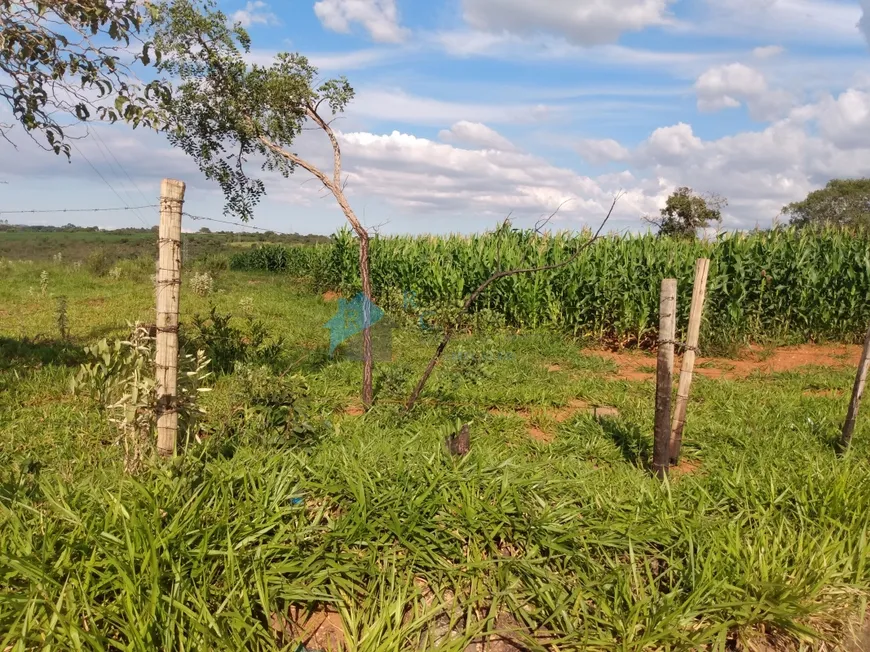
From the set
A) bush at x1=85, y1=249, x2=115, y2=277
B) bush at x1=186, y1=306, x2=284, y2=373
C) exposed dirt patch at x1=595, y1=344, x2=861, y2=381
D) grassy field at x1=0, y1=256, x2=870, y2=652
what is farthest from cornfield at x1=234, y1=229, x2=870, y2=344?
bush at x1=85, y1=249, x2=115, y2=277

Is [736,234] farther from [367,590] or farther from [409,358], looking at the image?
[367,590]

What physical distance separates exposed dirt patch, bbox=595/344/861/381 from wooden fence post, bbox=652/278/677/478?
4.23 meters

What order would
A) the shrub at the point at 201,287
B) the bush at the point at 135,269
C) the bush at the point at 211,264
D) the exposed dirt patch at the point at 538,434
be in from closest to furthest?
the exposed dirt patch at the point at 538,434 → the shrub at the point at 201,287 → the bush at the point at 135,269 → the bush at the point at 211,264

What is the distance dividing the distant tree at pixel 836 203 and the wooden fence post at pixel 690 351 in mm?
39248

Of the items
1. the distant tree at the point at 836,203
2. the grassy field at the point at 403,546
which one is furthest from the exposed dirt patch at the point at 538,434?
the distant tree at the point at 836,203

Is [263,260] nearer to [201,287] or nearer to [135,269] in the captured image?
[135,269]

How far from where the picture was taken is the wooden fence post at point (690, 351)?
13.8 ft

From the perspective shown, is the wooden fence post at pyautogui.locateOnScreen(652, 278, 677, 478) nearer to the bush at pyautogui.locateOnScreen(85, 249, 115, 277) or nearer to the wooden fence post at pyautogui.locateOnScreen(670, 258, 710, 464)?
the wooden fence post at pyautogui.locateOnScreen(670, 258, 710, 464)

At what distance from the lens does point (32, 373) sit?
6492 millimetres

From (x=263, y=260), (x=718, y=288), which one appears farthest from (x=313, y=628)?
(x=263, y=260)

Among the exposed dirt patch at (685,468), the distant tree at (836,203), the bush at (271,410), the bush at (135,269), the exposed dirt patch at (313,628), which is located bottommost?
the exposed dirt patch at (313,628)

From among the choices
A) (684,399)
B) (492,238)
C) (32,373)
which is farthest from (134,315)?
(684,399)

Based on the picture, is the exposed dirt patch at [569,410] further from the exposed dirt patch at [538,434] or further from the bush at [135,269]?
the bush at [135,269]

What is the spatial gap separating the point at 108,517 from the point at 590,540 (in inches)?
94.5
